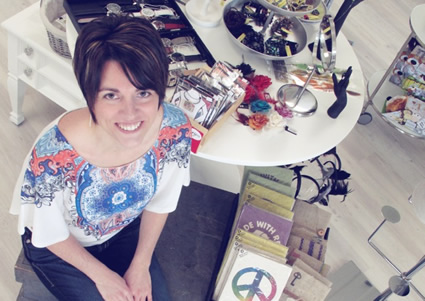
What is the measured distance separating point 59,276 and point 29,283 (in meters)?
0.16

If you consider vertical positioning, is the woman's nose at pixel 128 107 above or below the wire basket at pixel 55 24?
above

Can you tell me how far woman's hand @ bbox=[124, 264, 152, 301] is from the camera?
5.02ft

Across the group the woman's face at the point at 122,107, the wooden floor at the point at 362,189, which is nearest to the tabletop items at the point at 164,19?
the woman's face at the point at 122,107

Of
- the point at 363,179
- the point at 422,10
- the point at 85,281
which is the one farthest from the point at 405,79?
the point at 85,281

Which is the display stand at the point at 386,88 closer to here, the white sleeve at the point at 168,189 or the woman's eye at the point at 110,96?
the white sleeve at the point at 168,189

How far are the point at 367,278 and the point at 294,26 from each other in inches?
49.1

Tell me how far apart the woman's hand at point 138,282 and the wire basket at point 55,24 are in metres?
1.01

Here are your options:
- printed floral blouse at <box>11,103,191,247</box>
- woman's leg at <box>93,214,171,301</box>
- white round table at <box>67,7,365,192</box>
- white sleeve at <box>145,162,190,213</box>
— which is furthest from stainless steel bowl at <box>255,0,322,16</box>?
woman's leg at <box>93,214,171,301</box>

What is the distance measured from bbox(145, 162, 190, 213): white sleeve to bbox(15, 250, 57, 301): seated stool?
0.42 meters

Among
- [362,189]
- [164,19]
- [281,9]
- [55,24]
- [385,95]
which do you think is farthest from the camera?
[385,95]

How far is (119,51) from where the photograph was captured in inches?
43.1

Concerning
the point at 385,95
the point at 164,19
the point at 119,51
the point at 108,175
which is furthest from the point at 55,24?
the point at 385,95

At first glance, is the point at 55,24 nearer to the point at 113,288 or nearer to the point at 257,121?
the point at 257,121

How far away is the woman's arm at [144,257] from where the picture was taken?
5.04ft
